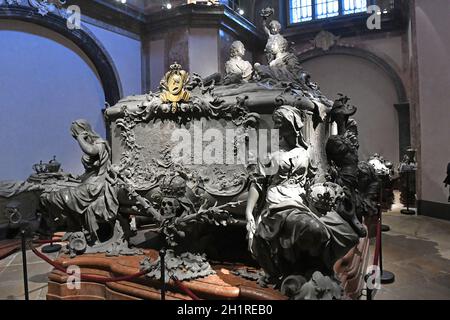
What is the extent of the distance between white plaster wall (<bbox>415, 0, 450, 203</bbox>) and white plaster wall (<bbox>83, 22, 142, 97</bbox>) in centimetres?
658

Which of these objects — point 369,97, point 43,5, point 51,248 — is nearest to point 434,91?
point 369,97

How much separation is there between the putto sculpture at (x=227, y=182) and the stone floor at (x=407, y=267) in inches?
25.9

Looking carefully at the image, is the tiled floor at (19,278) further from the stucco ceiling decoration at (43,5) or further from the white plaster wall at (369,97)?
the white plaster wall at (369,97)

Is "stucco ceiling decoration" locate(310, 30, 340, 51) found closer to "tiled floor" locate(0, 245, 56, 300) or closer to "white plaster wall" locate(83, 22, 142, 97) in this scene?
"white plaster wall" locate(83, 22, 142, 97)

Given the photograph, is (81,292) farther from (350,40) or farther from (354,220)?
(350,40)

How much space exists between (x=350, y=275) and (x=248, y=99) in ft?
6.20

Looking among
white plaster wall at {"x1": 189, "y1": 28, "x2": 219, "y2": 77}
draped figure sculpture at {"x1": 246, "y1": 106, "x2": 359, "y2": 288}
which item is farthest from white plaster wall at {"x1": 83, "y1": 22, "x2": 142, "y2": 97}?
draped figure sculpture at {"x1": 246, "y1": 106, "x2": 359, "y2": 288}

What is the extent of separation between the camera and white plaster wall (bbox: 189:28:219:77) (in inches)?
356

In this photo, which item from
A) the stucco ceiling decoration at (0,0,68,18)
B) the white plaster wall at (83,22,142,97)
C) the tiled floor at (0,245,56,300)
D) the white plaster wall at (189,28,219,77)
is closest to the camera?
the tiled floor at (0,245,56,300)

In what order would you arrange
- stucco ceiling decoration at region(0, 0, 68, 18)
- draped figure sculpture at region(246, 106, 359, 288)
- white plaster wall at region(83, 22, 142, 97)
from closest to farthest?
draped figure sculpture at region(246, 106, 359, 288) → stucco ceiling decoration at region(0, 0, 68, 18) → white plaster wall at region(83, 22, 142, 97)

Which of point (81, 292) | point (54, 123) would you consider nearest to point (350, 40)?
point (54, 123)

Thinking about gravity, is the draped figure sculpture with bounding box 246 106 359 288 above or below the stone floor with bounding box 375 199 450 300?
above

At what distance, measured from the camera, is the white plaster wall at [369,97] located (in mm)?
10461

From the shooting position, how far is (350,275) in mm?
3316
